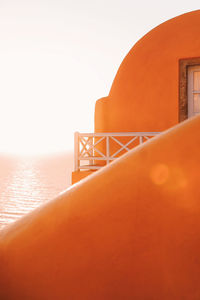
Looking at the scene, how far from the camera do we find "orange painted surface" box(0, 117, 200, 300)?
6.91 ft

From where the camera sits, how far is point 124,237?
7.36ft

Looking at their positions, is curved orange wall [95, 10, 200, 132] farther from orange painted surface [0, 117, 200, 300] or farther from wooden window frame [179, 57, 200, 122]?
orange painted surface [0, 117, 200, 300]

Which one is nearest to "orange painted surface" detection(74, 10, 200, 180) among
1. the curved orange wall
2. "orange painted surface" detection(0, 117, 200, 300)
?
the curved orange wall

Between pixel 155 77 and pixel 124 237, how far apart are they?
695cm

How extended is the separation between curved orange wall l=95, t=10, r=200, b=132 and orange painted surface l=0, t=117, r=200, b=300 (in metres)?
6.08

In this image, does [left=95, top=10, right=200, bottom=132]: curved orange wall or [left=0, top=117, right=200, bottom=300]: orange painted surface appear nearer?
[left=0, top=117, right=200, bottom=300]: orange painted surface

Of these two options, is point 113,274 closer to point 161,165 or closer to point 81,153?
point 161,165

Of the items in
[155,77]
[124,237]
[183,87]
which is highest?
[155,77]

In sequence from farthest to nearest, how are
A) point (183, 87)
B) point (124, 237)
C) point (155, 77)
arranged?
1. point (155, 77)
2. point (183, 87)
3. point (124, 237)

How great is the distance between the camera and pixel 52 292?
2.38 meters

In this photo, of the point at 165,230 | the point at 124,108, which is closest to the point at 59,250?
the point at 165,230

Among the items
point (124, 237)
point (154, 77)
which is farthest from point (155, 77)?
point (124, 237)

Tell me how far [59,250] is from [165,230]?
3.15ft

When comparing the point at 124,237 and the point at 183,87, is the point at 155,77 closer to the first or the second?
A: the point at 183,87
